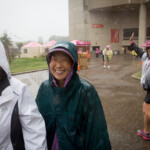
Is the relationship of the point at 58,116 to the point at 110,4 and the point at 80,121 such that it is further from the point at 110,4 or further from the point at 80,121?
the point at 110,4

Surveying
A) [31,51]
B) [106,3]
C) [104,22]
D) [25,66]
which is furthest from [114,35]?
[25,66]

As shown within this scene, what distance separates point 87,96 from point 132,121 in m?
2.97

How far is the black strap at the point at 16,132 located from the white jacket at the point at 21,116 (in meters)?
0.03

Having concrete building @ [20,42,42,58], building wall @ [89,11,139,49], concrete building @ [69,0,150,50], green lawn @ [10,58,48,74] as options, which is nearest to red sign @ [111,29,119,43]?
concrete building @ [69,0,150,50]

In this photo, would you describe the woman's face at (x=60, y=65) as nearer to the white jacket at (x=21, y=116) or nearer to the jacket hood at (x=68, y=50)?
the jacket hood at (x=68, y=50)

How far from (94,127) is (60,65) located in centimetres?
75

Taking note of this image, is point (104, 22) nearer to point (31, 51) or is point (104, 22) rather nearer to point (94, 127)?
point (31, 51)

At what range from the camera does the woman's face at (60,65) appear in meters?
1.72

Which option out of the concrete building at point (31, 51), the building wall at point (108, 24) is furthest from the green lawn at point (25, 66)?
the building wall at point (108, 24)

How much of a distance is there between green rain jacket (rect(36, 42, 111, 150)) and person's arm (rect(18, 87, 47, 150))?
0.89 feet

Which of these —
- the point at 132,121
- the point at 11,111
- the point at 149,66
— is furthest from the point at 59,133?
the point at 132,121

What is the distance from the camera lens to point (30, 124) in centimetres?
146

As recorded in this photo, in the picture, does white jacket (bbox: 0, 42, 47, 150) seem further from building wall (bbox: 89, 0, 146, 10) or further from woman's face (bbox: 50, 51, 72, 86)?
building wall (bbox: 89, 0, 146, 10)

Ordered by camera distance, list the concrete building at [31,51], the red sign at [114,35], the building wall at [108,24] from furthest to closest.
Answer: the red sign at [114,35] → the building wall at [108,24] → the concrete building at [31,51]
